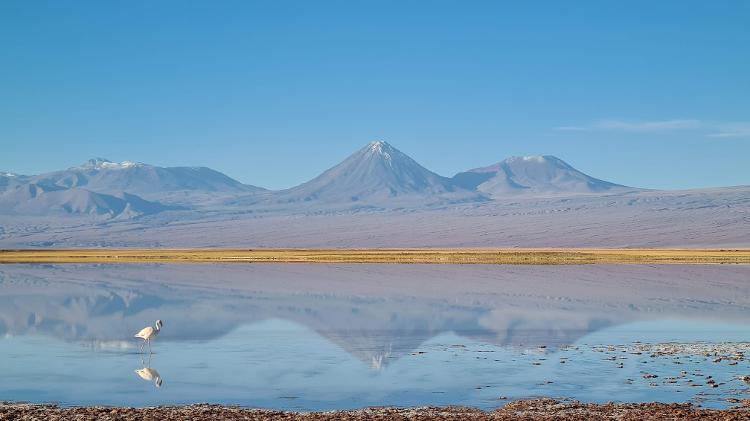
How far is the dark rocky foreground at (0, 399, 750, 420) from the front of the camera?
10.7 m

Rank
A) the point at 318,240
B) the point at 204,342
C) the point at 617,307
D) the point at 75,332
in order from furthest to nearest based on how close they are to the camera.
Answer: the point at 318,240, the point at 617,307, the point at 75,332, the point at 204,342

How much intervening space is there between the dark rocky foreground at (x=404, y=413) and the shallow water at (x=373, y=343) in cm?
58

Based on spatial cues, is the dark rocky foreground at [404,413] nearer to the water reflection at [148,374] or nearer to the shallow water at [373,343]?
the shallow water at [373,343]

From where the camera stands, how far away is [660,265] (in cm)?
4941

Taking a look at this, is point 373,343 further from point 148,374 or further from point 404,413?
point 404,413

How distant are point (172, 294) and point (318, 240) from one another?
97.1m

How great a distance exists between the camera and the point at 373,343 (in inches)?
690

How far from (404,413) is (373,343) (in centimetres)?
647

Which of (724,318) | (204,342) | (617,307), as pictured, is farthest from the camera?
(617,307)

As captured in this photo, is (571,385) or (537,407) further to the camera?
(571,385)

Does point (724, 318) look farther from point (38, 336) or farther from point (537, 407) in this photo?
point (38, 336)

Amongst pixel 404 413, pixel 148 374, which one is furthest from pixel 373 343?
pixel 404 413

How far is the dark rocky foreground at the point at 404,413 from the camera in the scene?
420 inches

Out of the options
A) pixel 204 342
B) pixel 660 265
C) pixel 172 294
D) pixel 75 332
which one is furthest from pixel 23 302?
pixel 660 265
